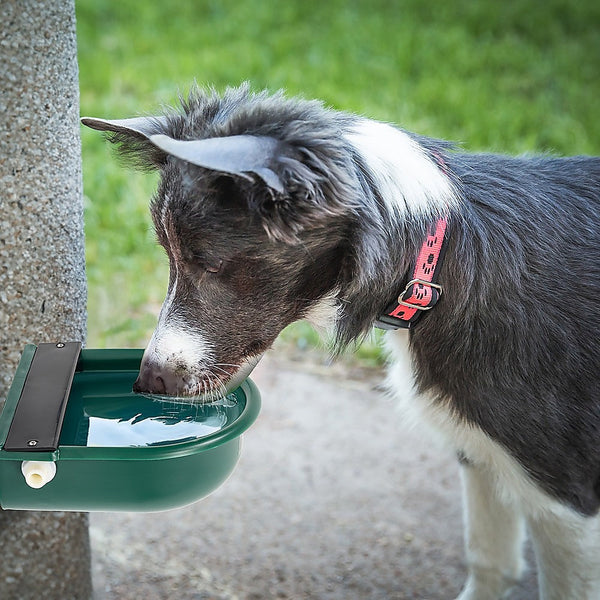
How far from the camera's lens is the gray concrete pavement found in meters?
3.02

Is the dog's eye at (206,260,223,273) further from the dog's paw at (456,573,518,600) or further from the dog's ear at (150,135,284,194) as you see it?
the dog's paw at (456,573,518,600)

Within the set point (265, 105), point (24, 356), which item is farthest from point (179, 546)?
point (265, 105)

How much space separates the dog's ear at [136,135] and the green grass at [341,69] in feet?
8.11

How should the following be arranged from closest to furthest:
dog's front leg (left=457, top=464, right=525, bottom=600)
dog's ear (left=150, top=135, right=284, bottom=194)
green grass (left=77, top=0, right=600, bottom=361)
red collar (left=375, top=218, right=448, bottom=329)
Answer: dog's ear (left=150, top=135, right=284, bottom=194) < red collar (left=375, top=218, right=448, bottom=329) < dog's front leg (left=457, top=464, right=525, bottom=600) < green grass (left=77, top=0, right=600, bottom=361)

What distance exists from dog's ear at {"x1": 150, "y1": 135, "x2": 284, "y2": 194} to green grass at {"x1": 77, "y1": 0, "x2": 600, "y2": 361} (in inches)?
118

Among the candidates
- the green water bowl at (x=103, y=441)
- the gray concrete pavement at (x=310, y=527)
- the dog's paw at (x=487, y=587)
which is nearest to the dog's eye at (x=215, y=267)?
the green water bowl at (x=103, y=441)

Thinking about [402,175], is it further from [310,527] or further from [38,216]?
[310,527]

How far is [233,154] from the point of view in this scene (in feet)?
6.19

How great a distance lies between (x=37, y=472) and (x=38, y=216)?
2.32ft

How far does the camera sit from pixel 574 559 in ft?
7.86

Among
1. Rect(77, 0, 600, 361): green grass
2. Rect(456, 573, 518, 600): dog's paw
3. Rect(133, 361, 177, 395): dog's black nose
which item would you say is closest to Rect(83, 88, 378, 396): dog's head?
Rect(133, 361, 177, 395): dog's black nose

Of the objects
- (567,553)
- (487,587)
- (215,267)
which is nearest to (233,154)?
(215,267)

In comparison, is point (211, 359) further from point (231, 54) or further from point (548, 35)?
point (548, 35)

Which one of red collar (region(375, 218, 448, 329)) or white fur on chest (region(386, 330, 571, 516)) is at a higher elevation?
red collar (region(375, 218, 448, 329))
